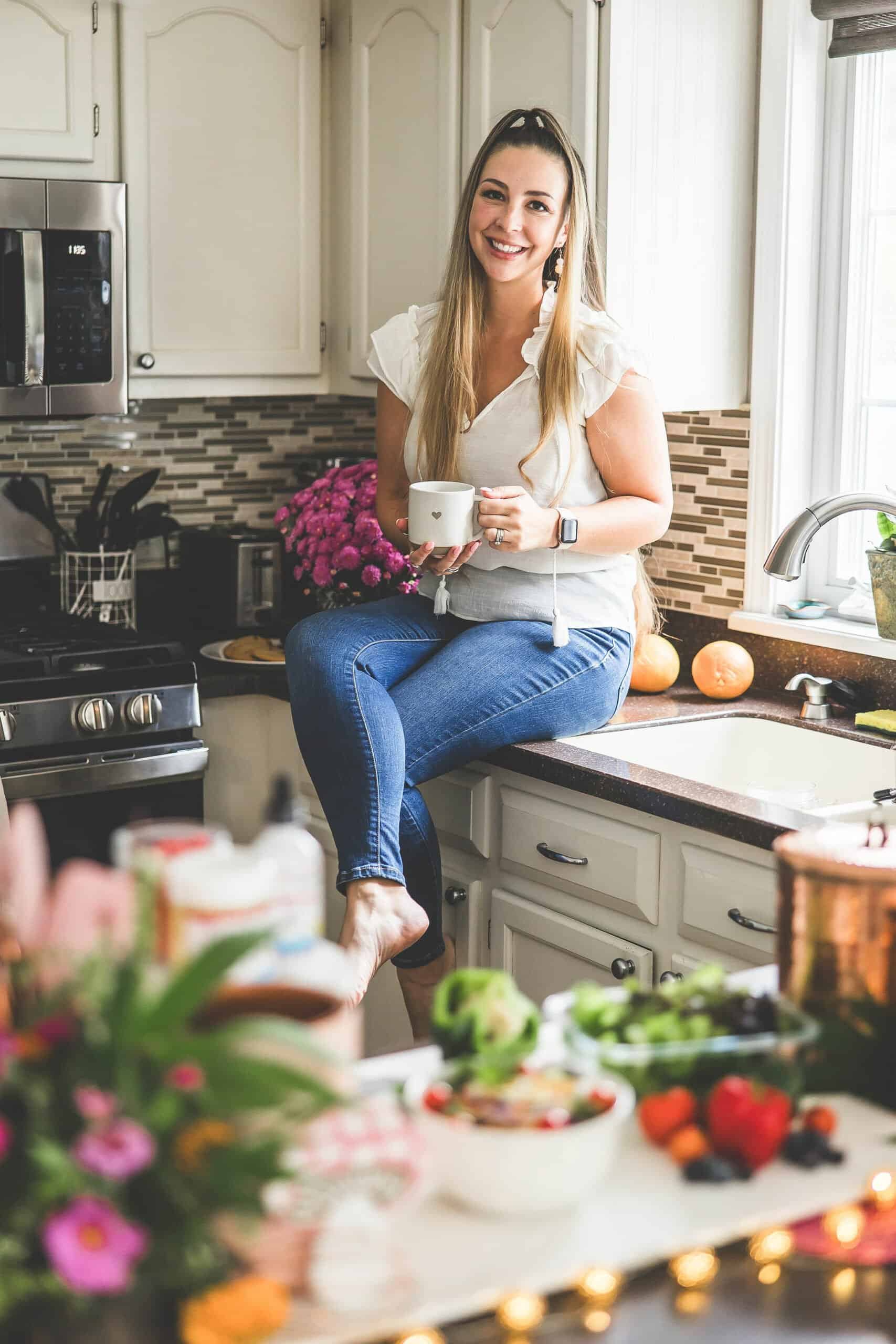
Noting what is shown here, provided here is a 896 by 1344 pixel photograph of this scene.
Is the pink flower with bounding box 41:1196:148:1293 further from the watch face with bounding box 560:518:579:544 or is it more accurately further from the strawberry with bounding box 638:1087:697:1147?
the watch face with bounding box 560:518:579:544

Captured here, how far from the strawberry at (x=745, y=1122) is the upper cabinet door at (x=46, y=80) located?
2477 millimetres

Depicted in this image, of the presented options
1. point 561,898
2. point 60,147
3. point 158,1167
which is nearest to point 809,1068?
point 158,1167

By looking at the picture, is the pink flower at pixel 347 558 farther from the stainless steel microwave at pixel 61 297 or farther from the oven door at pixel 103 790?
the stainless steel microwave at pixel 61 297

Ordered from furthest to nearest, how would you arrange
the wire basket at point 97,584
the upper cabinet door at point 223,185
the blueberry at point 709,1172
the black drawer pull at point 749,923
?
the wire basket at point 97,584 → the upper cabinet door at point 223,185 → the black drawer pull at point 749,923 → the blueberry at point 709,1172

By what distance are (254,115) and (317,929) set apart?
2576 millimetres

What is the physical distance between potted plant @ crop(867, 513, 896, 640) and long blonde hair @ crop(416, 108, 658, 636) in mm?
519

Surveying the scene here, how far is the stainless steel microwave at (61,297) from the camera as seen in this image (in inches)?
114

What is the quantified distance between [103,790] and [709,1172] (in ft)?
6.50

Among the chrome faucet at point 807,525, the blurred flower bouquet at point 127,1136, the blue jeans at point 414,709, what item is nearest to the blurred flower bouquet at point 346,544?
the blue jeans at point 414,709

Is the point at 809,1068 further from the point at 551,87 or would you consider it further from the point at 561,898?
the point at 551,87

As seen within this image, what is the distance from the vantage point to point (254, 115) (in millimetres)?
3209

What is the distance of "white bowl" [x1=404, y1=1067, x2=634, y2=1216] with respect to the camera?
91 cm

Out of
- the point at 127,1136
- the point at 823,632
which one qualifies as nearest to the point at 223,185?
the point at 823,632

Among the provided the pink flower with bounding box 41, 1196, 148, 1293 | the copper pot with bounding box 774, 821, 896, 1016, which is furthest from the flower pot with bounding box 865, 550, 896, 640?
the pink flower with bounding box 41, 1196, 148, 1293
